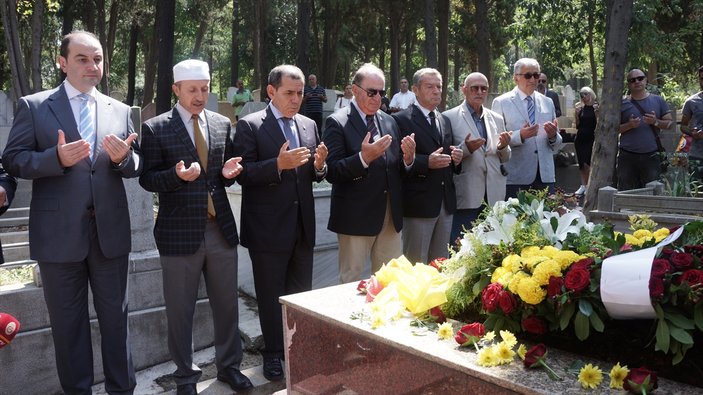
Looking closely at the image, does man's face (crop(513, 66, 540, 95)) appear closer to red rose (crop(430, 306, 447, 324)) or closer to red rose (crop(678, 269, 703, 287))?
red rose (crop(430, 306, 447, 324))

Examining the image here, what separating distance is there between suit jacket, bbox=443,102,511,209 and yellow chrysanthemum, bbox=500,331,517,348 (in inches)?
127

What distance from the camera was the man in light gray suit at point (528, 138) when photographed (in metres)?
6.21

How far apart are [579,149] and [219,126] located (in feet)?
25.1

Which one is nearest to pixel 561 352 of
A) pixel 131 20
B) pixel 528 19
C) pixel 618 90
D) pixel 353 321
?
pixel 353 321

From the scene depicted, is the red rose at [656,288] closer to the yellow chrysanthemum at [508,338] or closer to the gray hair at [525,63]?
the yellow chrysanthemum at [508,338]

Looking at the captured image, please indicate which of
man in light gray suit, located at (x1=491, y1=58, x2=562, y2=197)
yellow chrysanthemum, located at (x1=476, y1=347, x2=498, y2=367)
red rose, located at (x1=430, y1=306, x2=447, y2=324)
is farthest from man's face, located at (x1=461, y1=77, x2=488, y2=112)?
yellow chrysanthemum, located at (x1=476, y1=347, x2=498, y2=367)

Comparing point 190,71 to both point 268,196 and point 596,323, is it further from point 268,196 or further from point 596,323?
point 596,323

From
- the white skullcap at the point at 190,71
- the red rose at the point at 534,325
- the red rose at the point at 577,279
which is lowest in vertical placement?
the red rose at the point at 534,325

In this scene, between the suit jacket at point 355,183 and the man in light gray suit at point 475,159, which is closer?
the suit jacket at point 355,183

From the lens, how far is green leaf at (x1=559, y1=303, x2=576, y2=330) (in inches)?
101

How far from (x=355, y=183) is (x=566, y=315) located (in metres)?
2.59

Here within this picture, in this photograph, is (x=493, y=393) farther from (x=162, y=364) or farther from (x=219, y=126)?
(x=162, y=364)

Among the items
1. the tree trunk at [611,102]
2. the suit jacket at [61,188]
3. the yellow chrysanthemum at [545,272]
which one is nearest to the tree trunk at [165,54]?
the tree trunk at [611,102]

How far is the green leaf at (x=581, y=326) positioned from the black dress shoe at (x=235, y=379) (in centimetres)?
254
